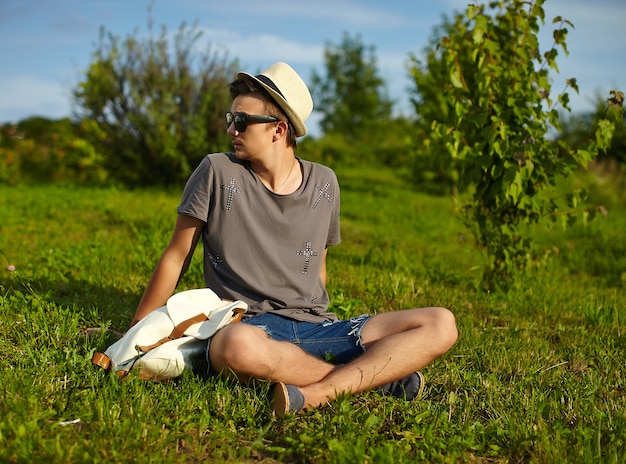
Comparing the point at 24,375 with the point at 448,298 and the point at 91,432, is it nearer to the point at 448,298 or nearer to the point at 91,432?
the point at 91,432

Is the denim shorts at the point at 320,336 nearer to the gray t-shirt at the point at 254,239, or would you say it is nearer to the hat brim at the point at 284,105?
the gray t-shirt at the point at 254,239

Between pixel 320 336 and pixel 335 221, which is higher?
pixel 335 221

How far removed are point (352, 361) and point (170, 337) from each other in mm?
901

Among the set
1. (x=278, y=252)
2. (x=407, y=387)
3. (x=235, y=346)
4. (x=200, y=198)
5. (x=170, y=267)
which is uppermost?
(x=200, y=198)

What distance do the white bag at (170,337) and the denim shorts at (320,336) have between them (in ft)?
0.66

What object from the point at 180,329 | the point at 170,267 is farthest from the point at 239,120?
the point at 180,329

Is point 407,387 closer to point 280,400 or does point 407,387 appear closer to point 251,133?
point 280,400

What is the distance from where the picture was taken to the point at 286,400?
3.00 meters

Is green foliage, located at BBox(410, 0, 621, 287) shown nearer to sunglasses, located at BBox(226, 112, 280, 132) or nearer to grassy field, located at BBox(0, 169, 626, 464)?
grassy field, located at BBox(0, 169, 626, 464)

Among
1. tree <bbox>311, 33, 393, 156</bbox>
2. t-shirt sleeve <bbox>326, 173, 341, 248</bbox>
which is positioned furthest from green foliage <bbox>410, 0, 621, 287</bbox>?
tree <bbox>311, 33, 393, 156</bbox>

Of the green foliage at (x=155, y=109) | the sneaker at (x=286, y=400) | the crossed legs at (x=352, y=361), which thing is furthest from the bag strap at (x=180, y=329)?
the green foliage at (x=155, y=109)

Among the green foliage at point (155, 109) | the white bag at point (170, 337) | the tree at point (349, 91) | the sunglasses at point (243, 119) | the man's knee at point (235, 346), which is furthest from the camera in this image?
the tree at point (349, 91)

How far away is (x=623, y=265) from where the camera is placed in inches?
295

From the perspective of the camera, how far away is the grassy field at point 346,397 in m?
2.71
